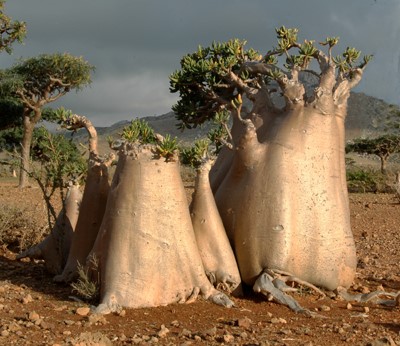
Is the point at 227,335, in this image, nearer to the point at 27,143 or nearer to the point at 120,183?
the point at 120,183

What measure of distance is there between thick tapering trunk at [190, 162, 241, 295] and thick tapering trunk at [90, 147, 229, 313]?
0.26 metres

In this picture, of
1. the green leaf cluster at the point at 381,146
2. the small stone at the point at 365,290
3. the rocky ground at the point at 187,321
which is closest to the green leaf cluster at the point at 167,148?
the rocky ground at the point at 187,321

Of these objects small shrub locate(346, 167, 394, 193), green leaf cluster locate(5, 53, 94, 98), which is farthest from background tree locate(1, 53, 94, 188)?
small shrub locate(346, 167, 394, 193)

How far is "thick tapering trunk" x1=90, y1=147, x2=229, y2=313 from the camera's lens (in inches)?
215

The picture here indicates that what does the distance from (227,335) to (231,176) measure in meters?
2.19

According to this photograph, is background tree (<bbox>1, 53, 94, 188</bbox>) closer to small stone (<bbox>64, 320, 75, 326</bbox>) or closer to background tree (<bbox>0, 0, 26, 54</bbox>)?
background tree (<bbox>0, 0, 26, 54</bbox>)

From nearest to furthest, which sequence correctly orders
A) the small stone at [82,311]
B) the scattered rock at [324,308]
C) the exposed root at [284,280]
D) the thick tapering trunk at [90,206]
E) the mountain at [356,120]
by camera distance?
the small stone at [82,311], the scattered rock at [324,308], the exposed root at [284,280], the thick tapering trunk at [90,206], the mountain at [356,120]

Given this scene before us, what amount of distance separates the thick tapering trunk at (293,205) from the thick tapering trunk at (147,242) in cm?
64

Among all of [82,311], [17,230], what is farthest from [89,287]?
[17,230]

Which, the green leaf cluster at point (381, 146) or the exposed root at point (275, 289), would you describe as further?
the green leaf cluster at point (381, 146)

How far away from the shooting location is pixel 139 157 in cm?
561

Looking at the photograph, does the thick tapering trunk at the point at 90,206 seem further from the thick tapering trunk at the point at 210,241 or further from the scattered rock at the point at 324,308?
the scattered rock at the point at 324,308

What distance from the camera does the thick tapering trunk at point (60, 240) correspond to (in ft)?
22.8

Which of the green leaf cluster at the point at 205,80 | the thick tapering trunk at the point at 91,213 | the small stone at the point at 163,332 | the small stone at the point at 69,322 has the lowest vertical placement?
the small stone at the point at 69,322
